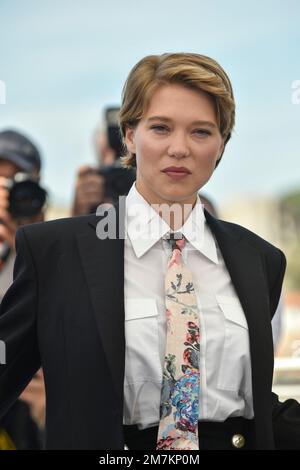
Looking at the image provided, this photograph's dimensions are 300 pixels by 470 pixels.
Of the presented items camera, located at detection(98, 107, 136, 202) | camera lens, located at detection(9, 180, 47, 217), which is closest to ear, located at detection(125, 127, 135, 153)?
camera lens, located at detection(9, 180, 47, 217)

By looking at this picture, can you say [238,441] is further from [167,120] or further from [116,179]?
[116,179]

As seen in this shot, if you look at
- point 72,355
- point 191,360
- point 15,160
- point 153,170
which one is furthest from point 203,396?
point 15,160

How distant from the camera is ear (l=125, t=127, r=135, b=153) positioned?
245 centimetres

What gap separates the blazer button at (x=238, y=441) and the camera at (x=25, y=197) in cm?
137

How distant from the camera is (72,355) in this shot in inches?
88.4

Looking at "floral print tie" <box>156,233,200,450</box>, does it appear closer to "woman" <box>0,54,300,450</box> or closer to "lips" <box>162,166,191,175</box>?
"woman" <box>0,54,300,450</box>

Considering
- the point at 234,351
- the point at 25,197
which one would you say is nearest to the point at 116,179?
the point at 25,197

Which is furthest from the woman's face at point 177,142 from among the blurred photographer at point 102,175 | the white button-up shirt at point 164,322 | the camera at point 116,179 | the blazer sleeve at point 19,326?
→ the blurred photographer at point 102,175

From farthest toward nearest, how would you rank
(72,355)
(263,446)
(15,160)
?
1. (15,160)
2. (263,446)
3. (72,355)

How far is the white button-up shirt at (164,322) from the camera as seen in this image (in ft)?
7.37

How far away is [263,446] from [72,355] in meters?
0.51

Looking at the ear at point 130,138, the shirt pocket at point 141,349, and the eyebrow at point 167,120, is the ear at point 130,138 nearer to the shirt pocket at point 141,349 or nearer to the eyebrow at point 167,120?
the eyebrow at point 167,120
